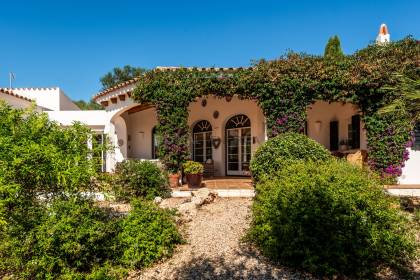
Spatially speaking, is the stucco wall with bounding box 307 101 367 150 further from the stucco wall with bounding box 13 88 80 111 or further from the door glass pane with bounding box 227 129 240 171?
the stucco wall with bounding box 13 88 80 111

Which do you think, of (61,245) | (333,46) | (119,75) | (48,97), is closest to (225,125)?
(333,46)

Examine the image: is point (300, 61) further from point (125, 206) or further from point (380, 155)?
point (125, 206)

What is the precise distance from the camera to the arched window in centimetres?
1402

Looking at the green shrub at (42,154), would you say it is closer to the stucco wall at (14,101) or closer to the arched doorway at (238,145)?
the arched doorway at (238,145)

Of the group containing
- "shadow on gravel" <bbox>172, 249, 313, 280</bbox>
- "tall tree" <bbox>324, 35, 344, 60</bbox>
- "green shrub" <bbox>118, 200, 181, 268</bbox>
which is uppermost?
"tall tree" <bbox>324, 35, 344, 60</bbox>

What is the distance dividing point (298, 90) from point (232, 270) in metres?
7.06

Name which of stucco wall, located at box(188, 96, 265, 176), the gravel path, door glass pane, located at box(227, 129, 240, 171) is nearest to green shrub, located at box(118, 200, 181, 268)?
the gravel path

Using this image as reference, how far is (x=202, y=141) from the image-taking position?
14250 mm

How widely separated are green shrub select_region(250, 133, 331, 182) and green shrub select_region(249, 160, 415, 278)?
2.79 meters

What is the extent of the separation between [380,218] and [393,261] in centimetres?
75

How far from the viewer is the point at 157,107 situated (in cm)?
1027

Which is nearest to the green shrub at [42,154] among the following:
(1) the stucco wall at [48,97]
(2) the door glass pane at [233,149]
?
(2) the door glass pane at [233,149]

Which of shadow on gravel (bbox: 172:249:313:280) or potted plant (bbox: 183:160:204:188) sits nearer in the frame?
shadow on gravel (bbox: 172:249:313:280)

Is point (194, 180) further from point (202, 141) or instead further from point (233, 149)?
point (202, 141)
